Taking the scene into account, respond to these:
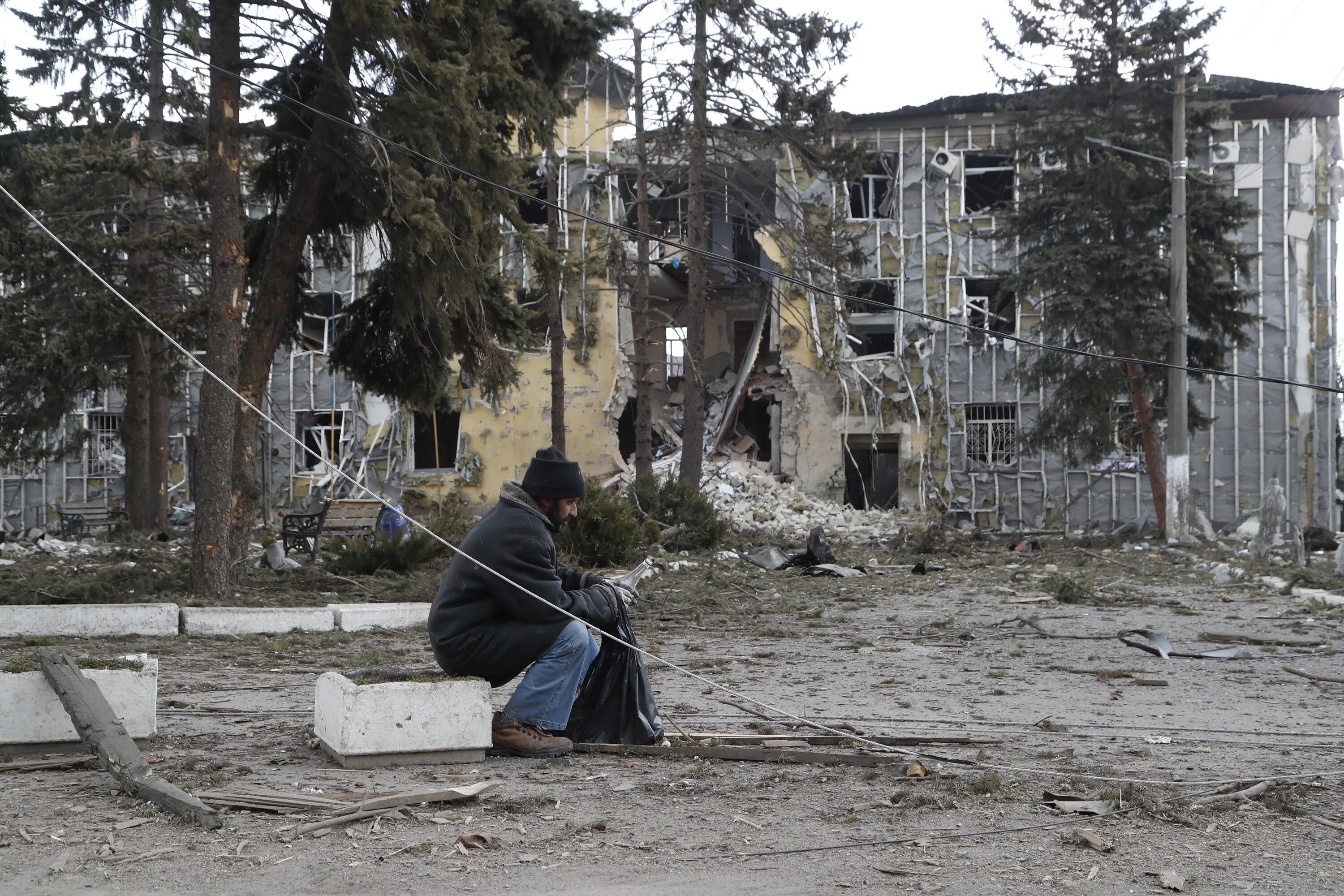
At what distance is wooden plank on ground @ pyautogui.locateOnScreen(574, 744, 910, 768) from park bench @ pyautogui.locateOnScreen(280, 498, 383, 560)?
14.1m

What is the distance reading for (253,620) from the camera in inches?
468

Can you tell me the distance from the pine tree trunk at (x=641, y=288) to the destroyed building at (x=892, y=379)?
4415 mm

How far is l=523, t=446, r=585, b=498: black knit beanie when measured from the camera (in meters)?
6.25

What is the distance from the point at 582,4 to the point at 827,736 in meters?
11.8

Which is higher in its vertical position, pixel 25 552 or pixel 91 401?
pixel 91 401

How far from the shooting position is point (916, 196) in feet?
113

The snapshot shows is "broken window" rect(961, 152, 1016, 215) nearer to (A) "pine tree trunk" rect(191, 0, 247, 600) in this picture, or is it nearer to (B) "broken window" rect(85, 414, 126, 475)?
(A) "pine tree trunk" rect(191, 0, 247, 600)

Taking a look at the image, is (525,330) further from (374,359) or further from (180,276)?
(180,276)

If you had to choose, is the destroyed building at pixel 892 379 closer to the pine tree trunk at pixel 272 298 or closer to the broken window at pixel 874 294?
the broken window at pixel 874 294

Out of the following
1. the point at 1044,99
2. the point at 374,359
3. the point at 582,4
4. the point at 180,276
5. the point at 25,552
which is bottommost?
the point at 25,552

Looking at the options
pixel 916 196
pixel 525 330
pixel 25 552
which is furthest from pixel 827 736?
pixel 916 196

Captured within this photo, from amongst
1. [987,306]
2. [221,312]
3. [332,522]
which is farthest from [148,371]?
[987,306]

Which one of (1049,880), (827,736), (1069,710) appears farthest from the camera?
(1069,710)

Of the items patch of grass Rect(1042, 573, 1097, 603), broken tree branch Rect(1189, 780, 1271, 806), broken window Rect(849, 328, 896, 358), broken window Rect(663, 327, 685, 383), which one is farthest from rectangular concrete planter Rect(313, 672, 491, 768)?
broken window Rect(663, 327, 685, 383)
